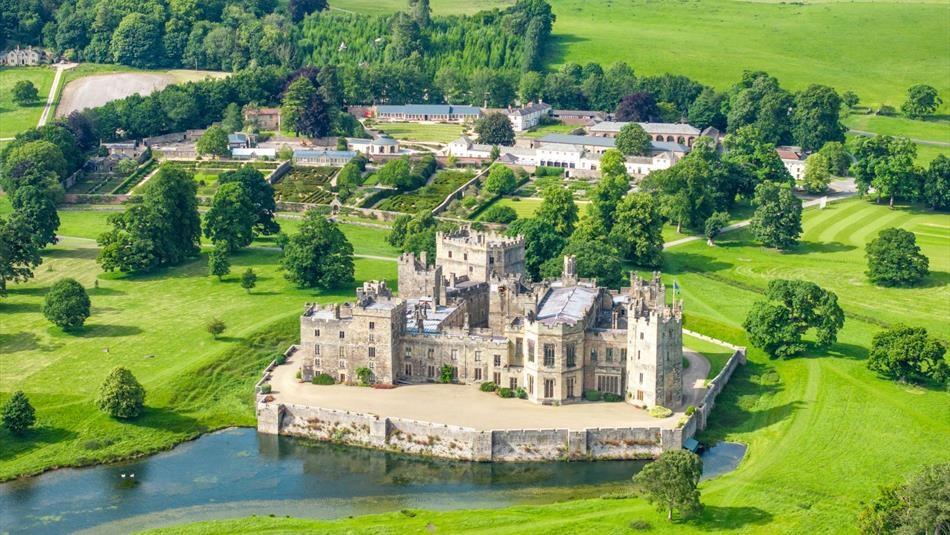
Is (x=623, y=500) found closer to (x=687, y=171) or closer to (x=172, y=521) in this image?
(x=172, y=521)

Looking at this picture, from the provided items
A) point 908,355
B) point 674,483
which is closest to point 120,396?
point 674,483

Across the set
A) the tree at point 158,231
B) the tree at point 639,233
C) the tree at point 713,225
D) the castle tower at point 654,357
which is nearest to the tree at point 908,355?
the castle tower at point 654,357

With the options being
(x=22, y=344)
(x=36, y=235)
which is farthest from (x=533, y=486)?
(x=36, y=235)

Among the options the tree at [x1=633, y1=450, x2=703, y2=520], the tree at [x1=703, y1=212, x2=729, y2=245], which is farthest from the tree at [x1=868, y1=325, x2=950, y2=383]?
the tree at [x1=703, y1=212, x2=729, y2=245]

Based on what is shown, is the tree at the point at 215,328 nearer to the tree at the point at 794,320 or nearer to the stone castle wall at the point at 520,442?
the stone castle wall at the point at 520,442

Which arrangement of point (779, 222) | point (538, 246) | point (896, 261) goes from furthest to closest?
point (779, 222) < point (538, 246) < point (896, 261)

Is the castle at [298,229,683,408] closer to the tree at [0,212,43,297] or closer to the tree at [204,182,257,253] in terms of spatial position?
the tree at [204,182,257,253]

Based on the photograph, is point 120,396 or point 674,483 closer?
point 674,483

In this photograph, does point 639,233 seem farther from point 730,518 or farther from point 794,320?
point 730,518
